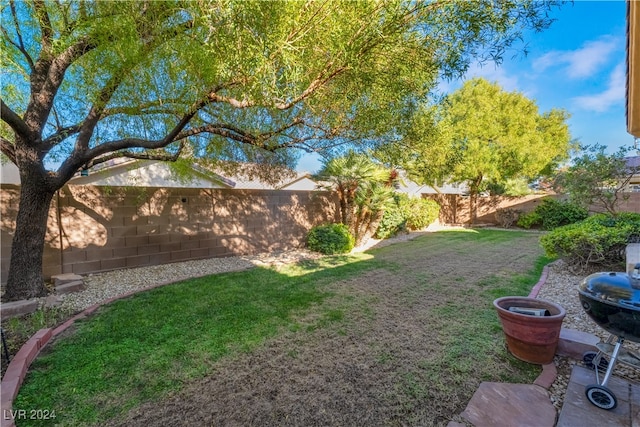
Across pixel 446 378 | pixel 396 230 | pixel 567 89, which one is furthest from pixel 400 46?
pixel 567 89

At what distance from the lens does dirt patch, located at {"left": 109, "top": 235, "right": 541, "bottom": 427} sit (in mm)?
2314

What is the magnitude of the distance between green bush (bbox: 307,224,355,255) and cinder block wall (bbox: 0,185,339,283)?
2.74 ft

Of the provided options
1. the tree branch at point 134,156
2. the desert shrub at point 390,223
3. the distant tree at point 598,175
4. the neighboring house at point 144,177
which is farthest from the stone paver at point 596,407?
the desert shrub at point 390,223

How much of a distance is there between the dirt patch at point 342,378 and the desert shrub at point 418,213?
9104 mm

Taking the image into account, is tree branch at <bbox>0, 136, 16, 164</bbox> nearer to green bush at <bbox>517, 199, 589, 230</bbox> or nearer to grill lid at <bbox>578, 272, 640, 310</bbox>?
grill lid at <bbox>578, 272, 640, 310</bbox>

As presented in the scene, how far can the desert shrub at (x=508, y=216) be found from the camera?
623 inches

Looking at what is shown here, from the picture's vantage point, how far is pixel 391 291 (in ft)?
17.8

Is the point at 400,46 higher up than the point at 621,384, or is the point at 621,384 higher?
the point at 400,46

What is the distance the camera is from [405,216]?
1314cm

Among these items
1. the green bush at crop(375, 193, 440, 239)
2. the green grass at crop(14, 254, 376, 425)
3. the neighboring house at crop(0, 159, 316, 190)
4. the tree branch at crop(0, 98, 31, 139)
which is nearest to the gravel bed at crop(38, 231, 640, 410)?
the green grass at crop(14, 254, 376, 425)

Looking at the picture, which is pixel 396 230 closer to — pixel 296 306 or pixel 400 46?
pixel 296 306

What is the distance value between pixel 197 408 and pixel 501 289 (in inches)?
204

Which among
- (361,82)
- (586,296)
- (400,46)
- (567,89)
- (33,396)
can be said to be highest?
(567,89)

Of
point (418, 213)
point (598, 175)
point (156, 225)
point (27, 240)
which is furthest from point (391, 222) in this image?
point (27, 240)
